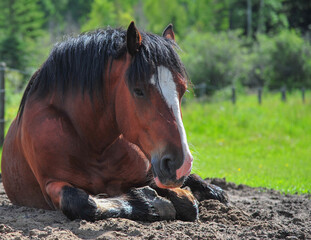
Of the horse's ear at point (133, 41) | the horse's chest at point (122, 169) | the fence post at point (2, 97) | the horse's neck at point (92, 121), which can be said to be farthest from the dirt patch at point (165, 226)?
the fence post at point (2, 97)

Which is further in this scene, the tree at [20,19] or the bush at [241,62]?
the tree at [20,19]

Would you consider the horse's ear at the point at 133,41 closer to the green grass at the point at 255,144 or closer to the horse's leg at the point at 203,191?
the horse's leg at the point at 203,191

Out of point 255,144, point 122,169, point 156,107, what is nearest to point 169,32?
point 156,107

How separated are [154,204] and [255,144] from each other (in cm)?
877

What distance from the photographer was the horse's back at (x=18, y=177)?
4160 mm

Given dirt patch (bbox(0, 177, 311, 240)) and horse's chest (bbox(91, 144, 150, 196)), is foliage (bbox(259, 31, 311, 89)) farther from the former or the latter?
horse's chest (bbox(91, 144, 150, 196))

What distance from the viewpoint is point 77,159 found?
3656 millimetres

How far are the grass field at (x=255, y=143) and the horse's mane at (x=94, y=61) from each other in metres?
2.61

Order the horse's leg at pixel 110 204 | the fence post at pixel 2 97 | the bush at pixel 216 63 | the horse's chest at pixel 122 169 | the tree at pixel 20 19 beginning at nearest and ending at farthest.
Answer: the horse's leg at pixel 110 204, the horse's chest at pixel 122 169, the fence post at pixel 2 97, the bush at pixel 216 63, the tree at pixel 20 19

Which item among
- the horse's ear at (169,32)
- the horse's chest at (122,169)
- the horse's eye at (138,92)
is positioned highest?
the horse's ear at (169,32)

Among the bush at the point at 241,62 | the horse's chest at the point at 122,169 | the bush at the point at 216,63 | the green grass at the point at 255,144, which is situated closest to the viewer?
the horse's chest at the point at 122,169

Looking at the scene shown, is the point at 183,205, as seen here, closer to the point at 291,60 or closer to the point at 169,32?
the point at 169,32

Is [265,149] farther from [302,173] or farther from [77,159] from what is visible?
[77,159]

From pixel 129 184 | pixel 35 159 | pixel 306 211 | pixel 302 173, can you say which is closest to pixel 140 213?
pixel 129 184
